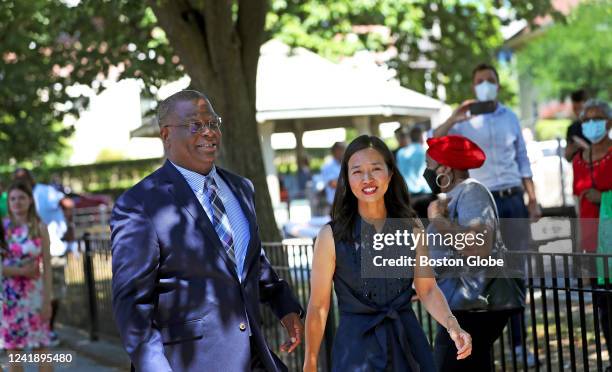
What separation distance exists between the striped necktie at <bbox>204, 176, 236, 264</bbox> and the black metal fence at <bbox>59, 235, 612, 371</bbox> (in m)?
2.05

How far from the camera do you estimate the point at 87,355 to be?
40.4 ft

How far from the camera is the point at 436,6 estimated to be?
19.0 meters

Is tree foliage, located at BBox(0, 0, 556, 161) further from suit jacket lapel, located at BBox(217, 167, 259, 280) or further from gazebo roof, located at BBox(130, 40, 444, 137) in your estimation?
suit jacket lapel, located at BBox(217, 167, 259, 280)

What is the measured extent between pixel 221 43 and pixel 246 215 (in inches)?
274

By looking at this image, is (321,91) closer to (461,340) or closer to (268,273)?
(268,273)

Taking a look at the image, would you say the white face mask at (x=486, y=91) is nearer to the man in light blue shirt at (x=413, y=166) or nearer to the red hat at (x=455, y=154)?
the red hat at (x=455, y=154)

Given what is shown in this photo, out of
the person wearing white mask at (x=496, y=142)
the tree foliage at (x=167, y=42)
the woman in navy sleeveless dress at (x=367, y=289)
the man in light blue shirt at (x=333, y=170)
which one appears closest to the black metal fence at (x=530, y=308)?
the person wearing white mask at (x=496, y=142)

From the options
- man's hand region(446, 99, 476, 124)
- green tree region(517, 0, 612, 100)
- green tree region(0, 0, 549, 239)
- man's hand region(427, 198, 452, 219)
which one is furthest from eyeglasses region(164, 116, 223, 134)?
green tree region(517, 0, 612, 100)

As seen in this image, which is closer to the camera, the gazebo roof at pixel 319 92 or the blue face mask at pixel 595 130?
the blue face mask at pixel 595 130

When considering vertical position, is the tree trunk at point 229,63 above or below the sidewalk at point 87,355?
above

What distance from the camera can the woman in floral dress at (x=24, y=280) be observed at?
9.90 m

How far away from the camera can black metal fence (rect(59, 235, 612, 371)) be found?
6.45m

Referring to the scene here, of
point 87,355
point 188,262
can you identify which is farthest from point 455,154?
point 87,355

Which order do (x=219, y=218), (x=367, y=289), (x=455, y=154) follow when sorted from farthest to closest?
(x=455, y=154) < (x=367, y=289) < (x=219, y=218)
